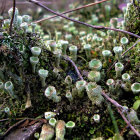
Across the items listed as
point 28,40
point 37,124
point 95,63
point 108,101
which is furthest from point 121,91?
point 28,40

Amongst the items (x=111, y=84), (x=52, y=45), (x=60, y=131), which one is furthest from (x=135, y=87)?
(x=52, y=45)

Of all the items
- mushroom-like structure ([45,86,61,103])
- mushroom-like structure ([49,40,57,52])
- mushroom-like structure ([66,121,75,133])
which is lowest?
mushroom-like structure ([66,121,75,133])

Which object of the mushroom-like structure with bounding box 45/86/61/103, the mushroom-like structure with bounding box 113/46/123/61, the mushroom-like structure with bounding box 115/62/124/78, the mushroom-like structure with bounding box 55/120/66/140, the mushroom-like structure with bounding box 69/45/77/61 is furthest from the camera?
the mushroom-like structure with bounding box 69/45/77/61

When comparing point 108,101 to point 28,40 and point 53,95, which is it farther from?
point 28,40

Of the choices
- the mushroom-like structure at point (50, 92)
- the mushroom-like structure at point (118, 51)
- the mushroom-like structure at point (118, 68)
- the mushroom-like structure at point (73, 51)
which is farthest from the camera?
the mushroom-like structure at point (73, 51)

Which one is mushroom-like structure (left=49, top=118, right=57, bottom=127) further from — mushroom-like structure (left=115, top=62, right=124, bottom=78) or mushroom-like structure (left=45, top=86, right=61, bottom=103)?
mushroom-like structure (left=115, top=62, right=124, bottom=78)

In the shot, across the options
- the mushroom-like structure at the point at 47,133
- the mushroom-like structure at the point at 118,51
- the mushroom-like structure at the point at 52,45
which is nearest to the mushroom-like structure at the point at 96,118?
the mushroom-like structure at the point at 47,133

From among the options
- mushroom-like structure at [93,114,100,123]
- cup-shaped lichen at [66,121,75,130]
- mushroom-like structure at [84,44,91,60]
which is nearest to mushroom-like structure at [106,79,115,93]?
mushroom-like structure at [93,114,100,123]

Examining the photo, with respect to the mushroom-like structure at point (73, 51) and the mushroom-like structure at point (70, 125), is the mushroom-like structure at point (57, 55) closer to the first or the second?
the mushroom-like structure at point (73, 51)

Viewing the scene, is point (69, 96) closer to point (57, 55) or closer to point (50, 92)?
point (50, 92)
